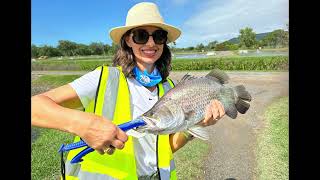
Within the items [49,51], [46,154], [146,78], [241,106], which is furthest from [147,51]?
[49,51]

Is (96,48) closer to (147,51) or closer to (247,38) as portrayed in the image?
(247,38)

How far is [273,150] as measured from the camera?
6.05 m

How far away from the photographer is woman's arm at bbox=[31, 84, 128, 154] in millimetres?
1634

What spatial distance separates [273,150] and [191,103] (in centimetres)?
446

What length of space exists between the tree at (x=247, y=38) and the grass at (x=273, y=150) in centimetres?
4024

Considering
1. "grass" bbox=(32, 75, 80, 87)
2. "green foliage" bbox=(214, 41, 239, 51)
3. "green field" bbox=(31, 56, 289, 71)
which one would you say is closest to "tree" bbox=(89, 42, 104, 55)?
"green field" bbox=(31, 56, 289, 71)

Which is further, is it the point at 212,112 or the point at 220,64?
the point at 220,64

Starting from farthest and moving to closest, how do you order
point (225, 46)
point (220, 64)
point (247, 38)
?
point (247, 38) < point (225, 46) < point (220, 64)

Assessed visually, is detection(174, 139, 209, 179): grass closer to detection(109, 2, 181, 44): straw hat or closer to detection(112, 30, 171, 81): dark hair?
detection(112, 30, 171, 81): dark hair

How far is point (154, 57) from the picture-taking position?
2.25 meters

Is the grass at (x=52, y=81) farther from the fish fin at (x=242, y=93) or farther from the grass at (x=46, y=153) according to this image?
the fish fin at (x=242, y=93)
